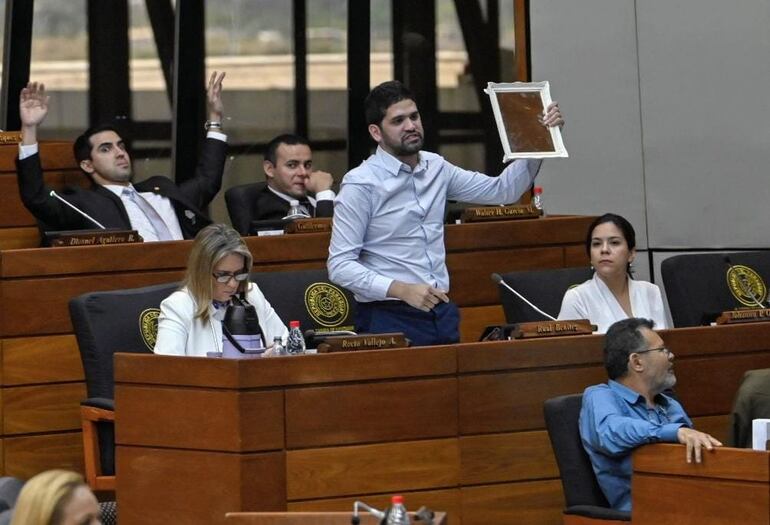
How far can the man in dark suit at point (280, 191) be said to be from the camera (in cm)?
670

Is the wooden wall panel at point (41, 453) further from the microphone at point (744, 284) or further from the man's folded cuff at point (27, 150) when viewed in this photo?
the microphone at point (744, 284)

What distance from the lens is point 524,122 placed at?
5.39 m

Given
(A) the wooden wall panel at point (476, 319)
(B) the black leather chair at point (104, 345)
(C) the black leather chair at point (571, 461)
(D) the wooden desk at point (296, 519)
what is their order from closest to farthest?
(D) the wooden desk at point (296, 519), (C) the black leather chair at point (571, 461), (B) the black leather chair at point (104, 345), (A) the wooden wall panel at point (476, 319)

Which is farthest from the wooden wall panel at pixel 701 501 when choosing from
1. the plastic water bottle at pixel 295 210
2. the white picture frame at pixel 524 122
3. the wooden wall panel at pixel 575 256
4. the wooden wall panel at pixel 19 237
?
the wooden wall panel at pixel 19 237

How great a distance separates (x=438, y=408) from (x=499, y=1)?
168 inches

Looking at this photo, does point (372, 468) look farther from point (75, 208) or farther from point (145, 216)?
point (145, 216)

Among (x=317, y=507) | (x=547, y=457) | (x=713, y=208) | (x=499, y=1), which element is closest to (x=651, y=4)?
(x=713, y=208)

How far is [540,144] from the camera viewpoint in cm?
532

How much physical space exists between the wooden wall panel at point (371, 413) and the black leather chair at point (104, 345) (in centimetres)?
72

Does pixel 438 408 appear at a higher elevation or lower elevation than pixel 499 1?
lower

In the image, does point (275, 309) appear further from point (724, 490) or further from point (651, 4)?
point (651, 4)

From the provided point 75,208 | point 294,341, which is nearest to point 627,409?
point 294,341

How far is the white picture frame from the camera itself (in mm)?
5273

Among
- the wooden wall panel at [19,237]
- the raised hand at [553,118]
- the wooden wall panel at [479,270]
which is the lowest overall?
the wooden wall panel at [479,270]
